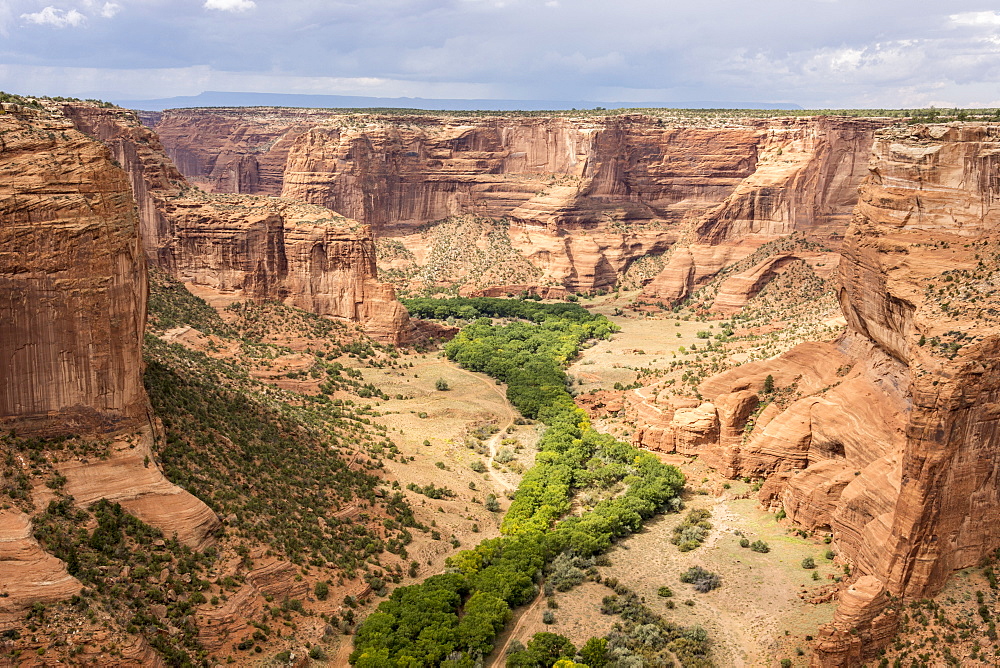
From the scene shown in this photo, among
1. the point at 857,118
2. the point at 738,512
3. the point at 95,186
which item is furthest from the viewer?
the point at 857,118

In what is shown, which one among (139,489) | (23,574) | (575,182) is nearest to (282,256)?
(139,489)

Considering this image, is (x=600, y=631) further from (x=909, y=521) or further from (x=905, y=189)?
(x=905, y=189)

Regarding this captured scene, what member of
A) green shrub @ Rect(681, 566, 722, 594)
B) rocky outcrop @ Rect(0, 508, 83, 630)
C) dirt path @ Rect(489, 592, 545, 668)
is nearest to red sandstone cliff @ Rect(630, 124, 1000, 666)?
green shrub @ Rect(681, 566, 722, 594)

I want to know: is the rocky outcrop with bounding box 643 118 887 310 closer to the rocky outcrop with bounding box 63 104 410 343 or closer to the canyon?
the canyon

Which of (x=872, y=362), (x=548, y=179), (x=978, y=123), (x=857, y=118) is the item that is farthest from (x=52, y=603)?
(x=548, y=179)

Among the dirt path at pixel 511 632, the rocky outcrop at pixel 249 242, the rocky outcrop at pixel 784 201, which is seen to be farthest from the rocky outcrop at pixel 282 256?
the dirt path at pixel 511 632

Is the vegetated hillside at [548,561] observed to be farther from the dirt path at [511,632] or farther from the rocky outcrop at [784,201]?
the rocky outcrop at [784,201]

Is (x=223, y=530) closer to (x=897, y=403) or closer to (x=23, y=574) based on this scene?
(x=23, y=574)
